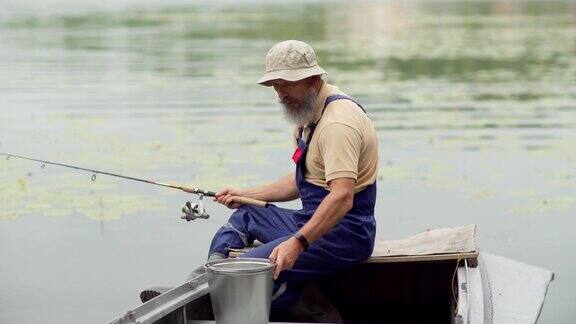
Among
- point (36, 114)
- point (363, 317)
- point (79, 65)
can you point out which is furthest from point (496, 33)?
point (363, 317)

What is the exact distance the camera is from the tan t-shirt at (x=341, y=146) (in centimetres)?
452

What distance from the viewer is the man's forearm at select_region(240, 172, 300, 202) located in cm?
535

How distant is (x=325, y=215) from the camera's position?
14.8 ft

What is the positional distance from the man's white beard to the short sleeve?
0.10 metres

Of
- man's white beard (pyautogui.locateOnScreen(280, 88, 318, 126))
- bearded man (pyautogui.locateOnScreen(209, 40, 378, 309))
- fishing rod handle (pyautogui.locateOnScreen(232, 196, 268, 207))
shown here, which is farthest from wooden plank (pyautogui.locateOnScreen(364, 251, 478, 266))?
man's white beard (pyautogui.locateOnScreen(280, 88, 318, 126))

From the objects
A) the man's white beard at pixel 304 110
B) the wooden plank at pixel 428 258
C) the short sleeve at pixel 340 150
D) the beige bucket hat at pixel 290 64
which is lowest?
the wooden plank at pixel 428 258

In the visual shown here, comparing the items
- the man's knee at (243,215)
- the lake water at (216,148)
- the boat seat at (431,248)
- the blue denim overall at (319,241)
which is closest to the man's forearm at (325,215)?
the blue denim overall at (319,241)

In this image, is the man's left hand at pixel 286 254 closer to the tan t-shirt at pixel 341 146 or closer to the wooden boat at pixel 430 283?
the tan t-shirt at pixel 341 146

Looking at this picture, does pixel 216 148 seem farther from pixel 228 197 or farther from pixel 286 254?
pixel 286 254

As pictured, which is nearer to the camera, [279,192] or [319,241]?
[319,241]

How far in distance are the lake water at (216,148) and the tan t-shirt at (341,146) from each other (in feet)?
7.76

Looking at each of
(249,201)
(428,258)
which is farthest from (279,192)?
(428,258)

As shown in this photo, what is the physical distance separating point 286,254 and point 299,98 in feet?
2.04

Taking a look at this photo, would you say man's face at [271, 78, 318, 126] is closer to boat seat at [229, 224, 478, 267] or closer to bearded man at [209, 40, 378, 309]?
bearded man at [209, 40, 378, 309]
